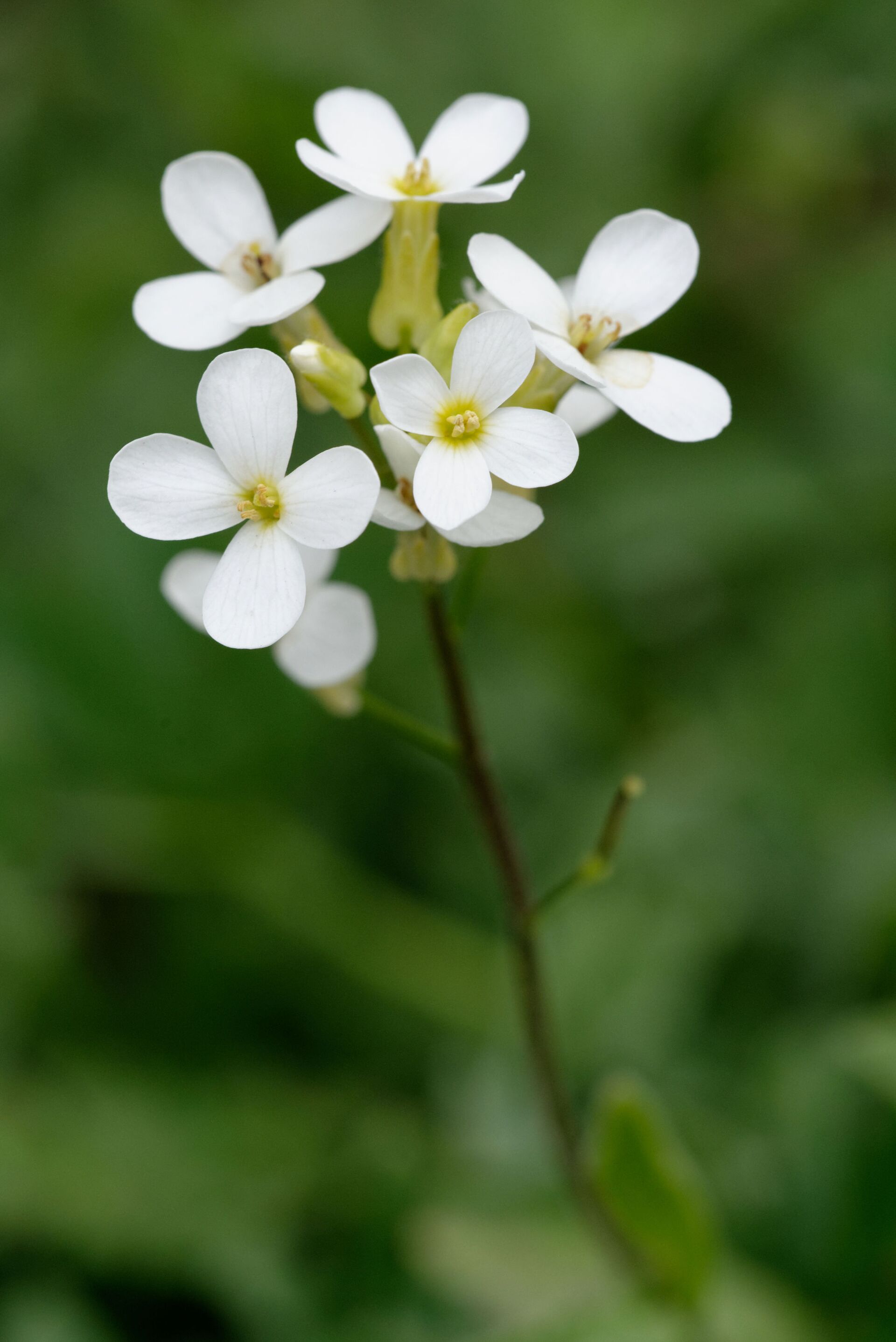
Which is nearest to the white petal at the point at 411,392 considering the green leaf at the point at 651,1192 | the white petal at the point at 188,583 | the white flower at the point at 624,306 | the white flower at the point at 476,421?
the white flower at the point at 476,421

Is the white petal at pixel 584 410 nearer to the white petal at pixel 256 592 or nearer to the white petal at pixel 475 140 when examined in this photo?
the white petal at pixel 475 140

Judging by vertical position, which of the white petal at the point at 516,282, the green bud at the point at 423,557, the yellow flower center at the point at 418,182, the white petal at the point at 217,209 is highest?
the yellow flower center at the point at 418,182

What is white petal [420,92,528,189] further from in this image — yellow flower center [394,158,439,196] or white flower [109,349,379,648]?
white flower [109,349,379,648]

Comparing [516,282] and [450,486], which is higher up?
[516,282]

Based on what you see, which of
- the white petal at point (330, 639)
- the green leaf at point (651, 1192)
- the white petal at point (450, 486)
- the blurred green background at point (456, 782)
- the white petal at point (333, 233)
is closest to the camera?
the white petal at point (450, 486)

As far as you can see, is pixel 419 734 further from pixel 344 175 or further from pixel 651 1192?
pixel 651 1192

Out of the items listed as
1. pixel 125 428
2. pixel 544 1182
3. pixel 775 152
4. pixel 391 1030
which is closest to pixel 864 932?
pixel 544 1182

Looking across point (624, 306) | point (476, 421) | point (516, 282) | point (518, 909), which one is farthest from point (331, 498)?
point (518, 909)
